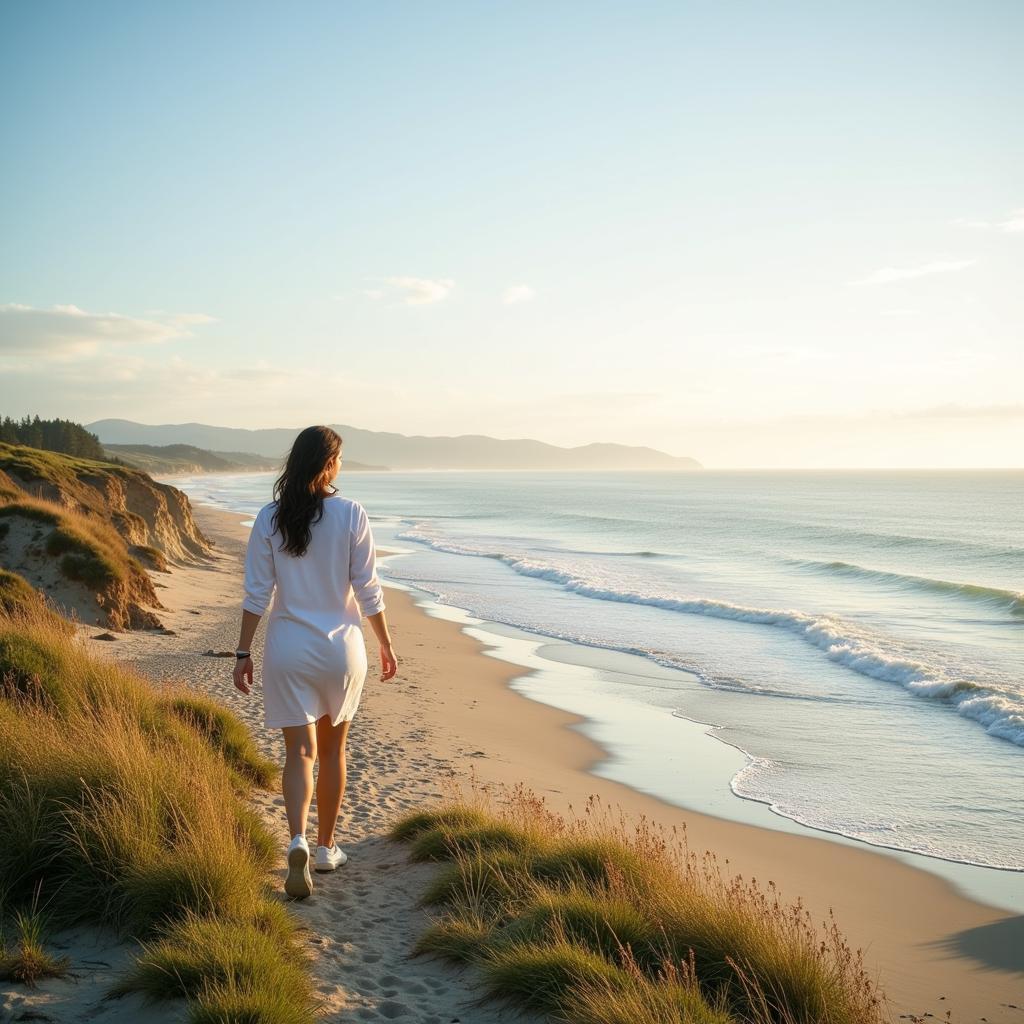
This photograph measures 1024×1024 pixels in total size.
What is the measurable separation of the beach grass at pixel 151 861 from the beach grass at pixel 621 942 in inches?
35.6

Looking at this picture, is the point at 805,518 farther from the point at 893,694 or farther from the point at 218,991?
the point at 218,991

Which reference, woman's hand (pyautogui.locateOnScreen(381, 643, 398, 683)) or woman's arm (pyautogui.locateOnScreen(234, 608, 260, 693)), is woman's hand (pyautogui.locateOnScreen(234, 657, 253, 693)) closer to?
woman's arm (pyautogui.locateOnScreen(234, 608, 260, 693))

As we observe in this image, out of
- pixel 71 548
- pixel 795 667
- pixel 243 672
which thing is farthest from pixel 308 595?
pixel 795 667

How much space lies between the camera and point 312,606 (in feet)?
14.1

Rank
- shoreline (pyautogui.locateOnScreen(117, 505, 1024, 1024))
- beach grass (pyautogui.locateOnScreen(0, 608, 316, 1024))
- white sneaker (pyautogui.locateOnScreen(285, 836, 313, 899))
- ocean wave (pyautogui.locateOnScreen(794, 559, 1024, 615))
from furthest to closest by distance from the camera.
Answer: ocean wave (pyautogui.locateOnScreen(794, 559, 1024, 615))
shoreline (pyautogui.locateOnScreen(117, 505, 1024, 1024))
white sneaker (pyautogui.locateOnScreen(285, 836, 313, 899))
beach grass (pyautogui.locateOnScreen(0, 608, 316, 1024))

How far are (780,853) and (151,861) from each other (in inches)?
208

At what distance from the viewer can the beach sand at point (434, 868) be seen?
4.05 metres

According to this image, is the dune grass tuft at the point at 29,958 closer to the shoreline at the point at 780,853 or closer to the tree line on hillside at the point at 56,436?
the shoreline at the point at 780,853

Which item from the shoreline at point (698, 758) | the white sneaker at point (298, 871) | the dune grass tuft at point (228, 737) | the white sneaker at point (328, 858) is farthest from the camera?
the shoreline at point (698, 758)

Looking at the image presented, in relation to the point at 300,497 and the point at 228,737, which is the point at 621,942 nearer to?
the point at 300,497

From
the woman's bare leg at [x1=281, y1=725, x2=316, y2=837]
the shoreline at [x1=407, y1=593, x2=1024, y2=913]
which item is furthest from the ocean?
the woman's bare leg at [x1=281, y1=725, x2=316, y2=837]

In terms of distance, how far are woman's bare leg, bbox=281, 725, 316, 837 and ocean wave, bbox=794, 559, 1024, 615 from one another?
79.4 feet

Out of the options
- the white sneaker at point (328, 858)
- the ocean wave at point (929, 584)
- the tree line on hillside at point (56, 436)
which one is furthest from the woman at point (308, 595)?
the tree line on hillside at point (56, 436)

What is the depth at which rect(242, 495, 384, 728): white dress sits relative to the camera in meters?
4.28
